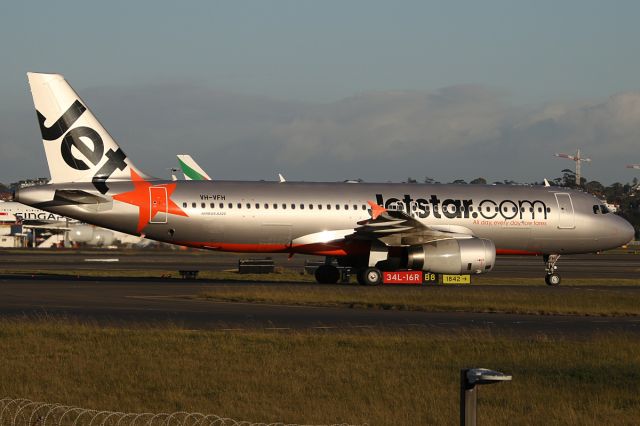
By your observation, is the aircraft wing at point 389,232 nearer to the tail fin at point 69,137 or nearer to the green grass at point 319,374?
the tail fin at point 69,137

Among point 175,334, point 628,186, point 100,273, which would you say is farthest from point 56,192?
point 628,186

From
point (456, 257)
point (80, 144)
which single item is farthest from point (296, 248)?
point (80, 144)

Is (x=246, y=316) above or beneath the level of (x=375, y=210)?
beneath

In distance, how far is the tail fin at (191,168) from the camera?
226ft

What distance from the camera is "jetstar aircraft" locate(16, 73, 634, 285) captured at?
3828cm

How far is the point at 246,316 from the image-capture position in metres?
25.4

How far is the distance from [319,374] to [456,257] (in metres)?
22.9

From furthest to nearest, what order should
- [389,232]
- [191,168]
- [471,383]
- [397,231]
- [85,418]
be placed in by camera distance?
[191,168] → [389,232] → [397,231] → [85,418] → [471,383]

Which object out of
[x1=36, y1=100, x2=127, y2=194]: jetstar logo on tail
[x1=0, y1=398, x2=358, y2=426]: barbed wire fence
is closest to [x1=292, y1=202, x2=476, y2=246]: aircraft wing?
[x1=36, y1=100, x2=127, y2=194]: jetstar logo on tail

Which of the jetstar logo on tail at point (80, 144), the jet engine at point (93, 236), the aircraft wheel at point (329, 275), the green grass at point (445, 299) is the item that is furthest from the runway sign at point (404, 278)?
the jet engine at point (93, 236)

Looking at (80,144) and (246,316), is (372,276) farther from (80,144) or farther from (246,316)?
(246,316)

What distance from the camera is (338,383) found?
1499 cm

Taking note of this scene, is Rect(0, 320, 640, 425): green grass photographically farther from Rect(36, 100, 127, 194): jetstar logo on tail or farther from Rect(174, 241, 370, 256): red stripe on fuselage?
Rect(174, 241, 370, 256): red stripe on fuselage

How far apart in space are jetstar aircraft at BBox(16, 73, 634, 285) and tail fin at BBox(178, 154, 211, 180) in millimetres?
28116
